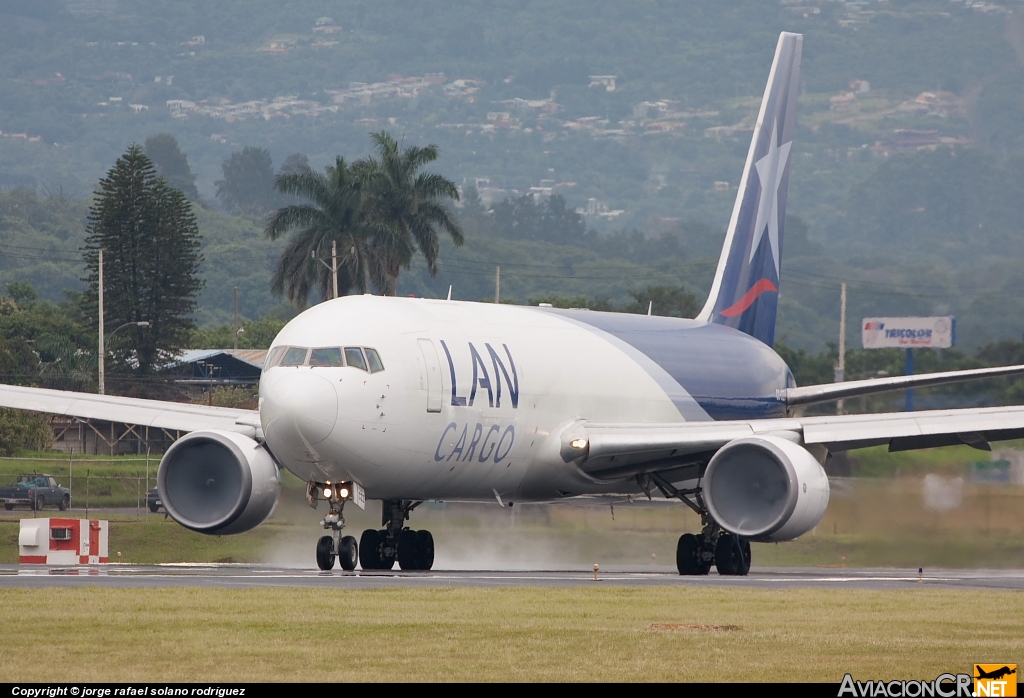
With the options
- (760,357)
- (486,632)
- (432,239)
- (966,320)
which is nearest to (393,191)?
(432,239)

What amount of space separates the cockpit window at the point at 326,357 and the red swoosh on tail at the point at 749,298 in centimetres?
1336

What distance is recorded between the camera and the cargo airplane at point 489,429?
73.5 ft

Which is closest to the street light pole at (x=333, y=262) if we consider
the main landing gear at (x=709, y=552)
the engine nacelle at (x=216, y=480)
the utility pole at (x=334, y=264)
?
the utility pole at (x=334, y=264)

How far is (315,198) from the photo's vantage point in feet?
231

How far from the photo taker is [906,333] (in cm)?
7288

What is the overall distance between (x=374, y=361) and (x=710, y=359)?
9.88m

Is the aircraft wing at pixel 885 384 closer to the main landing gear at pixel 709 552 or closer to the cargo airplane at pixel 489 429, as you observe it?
the cargo airplane at pixel 489 429

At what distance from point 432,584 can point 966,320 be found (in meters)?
109

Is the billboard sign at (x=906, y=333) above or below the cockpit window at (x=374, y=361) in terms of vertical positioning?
above

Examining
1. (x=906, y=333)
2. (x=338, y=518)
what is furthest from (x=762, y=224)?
(x=906, y=333)

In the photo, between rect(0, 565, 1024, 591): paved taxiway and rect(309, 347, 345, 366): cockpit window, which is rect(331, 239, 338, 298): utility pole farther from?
rect(309, 347, 345, 366): cockpit window

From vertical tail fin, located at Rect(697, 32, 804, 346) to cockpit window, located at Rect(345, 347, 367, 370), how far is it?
12694 mm

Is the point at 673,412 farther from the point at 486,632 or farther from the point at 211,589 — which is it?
the point at 486,632

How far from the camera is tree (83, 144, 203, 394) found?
82.0 metres
